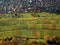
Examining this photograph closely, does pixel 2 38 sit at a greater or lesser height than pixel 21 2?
lesser

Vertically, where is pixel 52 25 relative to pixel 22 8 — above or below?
below

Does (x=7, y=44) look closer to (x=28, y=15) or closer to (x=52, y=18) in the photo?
(x=28, y=15)

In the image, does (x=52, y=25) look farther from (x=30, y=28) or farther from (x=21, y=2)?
(x=21, y=2)

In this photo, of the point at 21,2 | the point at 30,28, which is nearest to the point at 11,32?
the point at 30,28

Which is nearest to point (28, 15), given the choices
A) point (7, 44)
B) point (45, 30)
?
point (45, 30)

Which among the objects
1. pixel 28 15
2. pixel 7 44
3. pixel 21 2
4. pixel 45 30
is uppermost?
pixel 21 2

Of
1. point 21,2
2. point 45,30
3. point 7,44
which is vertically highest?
point 21,2
